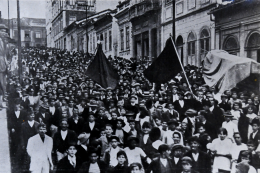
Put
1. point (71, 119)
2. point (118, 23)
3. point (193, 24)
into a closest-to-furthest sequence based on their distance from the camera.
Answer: point (71, 119) < point (193, 24) < point (118, 23)

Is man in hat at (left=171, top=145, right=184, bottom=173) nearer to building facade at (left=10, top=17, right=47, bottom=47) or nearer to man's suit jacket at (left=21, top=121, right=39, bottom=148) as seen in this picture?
man's suit jacket at (left=21, top=121, right=39, bottom=148)

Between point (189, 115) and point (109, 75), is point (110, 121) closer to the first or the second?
point (189, 115)

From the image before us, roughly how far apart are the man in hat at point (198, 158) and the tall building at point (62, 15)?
622 cm

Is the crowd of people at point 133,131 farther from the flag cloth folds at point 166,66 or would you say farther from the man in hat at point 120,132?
the flag cloth folds at point 166,66

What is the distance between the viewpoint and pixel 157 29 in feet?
38.1

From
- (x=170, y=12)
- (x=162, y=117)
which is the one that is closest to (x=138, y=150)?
(x=162, y=117)

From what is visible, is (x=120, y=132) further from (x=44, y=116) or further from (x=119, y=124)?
(x=44, y=116)

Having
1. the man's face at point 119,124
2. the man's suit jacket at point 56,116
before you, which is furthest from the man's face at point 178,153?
the man's suit jacket at point 56,116

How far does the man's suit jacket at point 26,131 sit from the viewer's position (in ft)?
18.5

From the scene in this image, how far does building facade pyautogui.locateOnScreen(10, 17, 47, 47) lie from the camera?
799cm

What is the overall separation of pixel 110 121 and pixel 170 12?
22.1ft

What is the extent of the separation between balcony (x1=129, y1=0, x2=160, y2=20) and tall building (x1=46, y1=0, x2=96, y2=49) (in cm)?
224

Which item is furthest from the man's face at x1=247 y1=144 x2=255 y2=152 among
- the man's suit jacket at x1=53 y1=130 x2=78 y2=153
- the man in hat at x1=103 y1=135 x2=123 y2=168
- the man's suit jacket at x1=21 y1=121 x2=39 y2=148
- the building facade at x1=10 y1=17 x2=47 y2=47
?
the building facade at x1=10 y1=17 x2=47 y2=47

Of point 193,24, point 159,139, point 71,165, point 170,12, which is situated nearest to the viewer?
point 71,165
